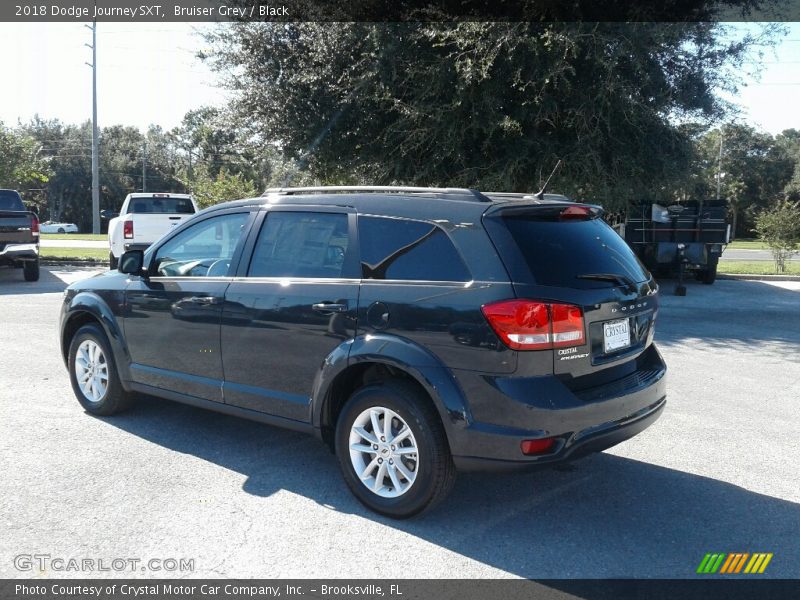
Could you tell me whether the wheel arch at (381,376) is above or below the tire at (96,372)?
above

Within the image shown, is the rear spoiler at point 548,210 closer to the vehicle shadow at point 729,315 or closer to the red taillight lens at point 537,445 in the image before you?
the red taillight lens at point 537,445

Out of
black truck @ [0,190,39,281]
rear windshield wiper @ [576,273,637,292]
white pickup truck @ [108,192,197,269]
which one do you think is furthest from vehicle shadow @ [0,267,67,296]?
rear windshield wiper @ [576,273,637,292]

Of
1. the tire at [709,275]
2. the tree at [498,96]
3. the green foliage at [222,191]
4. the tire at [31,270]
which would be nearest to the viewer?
the tree at [498,96]

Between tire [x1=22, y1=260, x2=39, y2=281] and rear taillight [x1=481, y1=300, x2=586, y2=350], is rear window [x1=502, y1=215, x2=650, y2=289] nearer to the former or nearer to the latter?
rear taillight [x1=481, y1=300, x2=586, y2=350]

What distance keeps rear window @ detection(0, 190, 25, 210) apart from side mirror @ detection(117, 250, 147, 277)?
12591mm

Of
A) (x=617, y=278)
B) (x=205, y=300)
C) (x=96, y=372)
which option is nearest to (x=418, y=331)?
(x=617, y=278)

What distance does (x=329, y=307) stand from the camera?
4117 millimetres

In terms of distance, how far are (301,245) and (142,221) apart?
1269 centimetres

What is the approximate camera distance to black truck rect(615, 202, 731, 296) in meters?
15.1

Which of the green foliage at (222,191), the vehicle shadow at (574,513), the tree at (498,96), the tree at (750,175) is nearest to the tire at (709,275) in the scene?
the tree at (498,96)

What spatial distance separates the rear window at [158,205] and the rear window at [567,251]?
1459 cm

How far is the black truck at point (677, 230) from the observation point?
15125 millimetres

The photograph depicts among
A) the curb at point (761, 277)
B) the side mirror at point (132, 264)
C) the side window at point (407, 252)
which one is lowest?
the curb at point (761, 277)

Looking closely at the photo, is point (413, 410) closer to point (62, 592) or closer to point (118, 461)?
point (62, 592)
